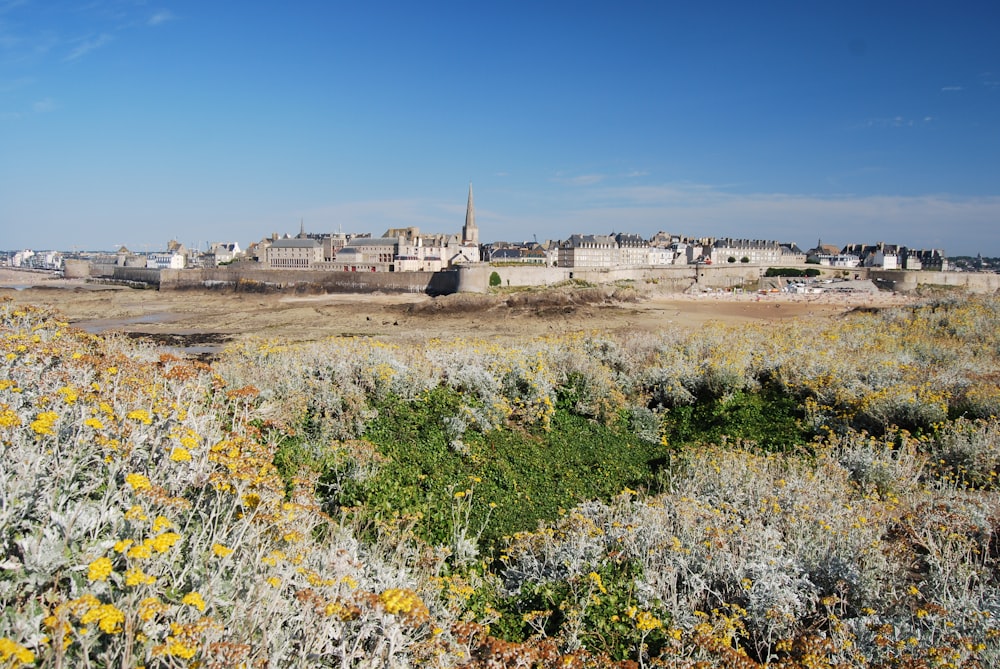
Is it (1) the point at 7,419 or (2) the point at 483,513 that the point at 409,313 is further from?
(1) the point at 7,419

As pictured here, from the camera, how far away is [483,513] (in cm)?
634

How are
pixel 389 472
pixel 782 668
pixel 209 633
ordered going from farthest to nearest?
pixel 389 472, pixel 782 668, pixel 209 633

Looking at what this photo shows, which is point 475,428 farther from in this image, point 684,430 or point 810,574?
point 810,574

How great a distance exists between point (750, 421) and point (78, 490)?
28.1ft

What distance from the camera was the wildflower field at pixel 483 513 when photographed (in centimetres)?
297

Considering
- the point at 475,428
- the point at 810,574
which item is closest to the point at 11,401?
the point at 475,428

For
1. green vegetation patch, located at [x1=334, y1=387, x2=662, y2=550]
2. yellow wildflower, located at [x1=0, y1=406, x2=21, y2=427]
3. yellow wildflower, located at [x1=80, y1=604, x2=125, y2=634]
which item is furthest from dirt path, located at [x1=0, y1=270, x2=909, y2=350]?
yellow wildflower, located at [x1=80, y1=604, x2=125, y2=634]

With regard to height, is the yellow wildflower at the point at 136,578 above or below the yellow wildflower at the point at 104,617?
above

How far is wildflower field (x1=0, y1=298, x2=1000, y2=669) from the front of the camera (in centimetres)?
297

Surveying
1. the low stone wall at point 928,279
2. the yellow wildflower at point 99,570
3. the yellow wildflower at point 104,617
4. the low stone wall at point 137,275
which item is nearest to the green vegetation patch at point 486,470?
the yellow wildflower at point 99,570

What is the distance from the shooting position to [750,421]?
30.4 ft

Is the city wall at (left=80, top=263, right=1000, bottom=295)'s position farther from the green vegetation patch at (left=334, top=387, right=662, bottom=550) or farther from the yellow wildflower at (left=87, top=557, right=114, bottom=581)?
the yellow wildflower at (left=87, top=557, right=114, bottom=581)

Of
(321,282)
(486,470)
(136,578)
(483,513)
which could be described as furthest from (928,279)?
(136,578)

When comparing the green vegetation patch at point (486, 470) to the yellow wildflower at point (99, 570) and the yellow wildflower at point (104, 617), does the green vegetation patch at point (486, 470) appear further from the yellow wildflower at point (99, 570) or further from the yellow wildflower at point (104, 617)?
the yellow wildflower at point (104, 617)
